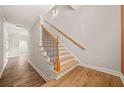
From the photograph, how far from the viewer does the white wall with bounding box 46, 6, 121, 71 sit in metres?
2.55

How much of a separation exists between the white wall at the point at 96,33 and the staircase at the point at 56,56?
1.29 feet

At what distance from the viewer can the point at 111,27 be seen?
2.64m

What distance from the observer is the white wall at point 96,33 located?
2555 millimetres

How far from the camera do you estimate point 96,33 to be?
3.04m

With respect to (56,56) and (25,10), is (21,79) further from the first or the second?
(25,10)

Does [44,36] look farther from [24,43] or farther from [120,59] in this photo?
[24,43]

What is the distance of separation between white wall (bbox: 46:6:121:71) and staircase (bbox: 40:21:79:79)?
0.39 m

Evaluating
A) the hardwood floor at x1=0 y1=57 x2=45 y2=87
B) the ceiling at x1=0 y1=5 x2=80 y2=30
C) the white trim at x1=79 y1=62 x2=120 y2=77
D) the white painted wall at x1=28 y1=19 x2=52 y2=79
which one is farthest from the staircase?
the hardwood floor at x1=0 y1=57 x2=45 y2=87

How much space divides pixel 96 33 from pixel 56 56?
4.95 ft

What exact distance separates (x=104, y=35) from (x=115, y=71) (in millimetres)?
1056

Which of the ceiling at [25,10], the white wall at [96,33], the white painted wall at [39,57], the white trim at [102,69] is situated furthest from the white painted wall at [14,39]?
the white trim at [102,69]

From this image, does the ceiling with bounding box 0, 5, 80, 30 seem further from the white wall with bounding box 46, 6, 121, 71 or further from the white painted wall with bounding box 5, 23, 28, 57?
the white painted wall with bounding box 5, 23, 28, 57
